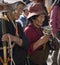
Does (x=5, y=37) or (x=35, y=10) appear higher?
(x=35, y=10)

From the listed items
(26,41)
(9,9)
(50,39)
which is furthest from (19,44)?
(50,39)

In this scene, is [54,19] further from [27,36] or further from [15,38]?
[15,38]

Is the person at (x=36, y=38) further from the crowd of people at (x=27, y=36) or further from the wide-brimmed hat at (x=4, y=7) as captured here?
the wide-brimmed hat at (x=4, y=7)

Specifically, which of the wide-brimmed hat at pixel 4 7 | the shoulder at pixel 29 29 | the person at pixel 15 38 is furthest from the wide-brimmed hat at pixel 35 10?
the wide-brimmed hat at pixel 4 7

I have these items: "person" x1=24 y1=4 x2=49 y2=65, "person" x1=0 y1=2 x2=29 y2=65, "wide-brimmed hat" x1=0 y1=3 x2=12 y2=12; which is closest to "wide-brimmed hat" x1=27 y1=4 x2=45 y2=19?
"person" x1=24 y1=4 x2=49 y2=65

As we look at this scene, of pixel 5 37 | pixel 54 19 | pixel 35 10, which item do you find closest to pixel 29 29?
pixel 35 10

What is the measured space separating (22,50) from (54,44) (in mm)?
796

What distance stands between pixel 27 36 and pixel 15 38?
0.54 meters

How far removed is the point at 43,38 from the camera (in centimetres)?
450

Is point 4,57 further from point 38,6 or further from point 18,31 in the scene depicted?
point 38,6

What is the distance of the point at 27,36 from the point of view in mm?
4461

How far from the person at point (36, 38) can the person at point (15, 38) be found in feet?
1.12

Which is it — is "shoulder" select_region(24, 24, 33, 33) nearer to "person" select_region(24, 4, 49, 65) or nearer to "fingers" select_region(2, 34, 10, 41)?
"person" select_region(24, 4, 49, 65)

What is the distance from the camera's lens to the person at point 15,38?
387cm
